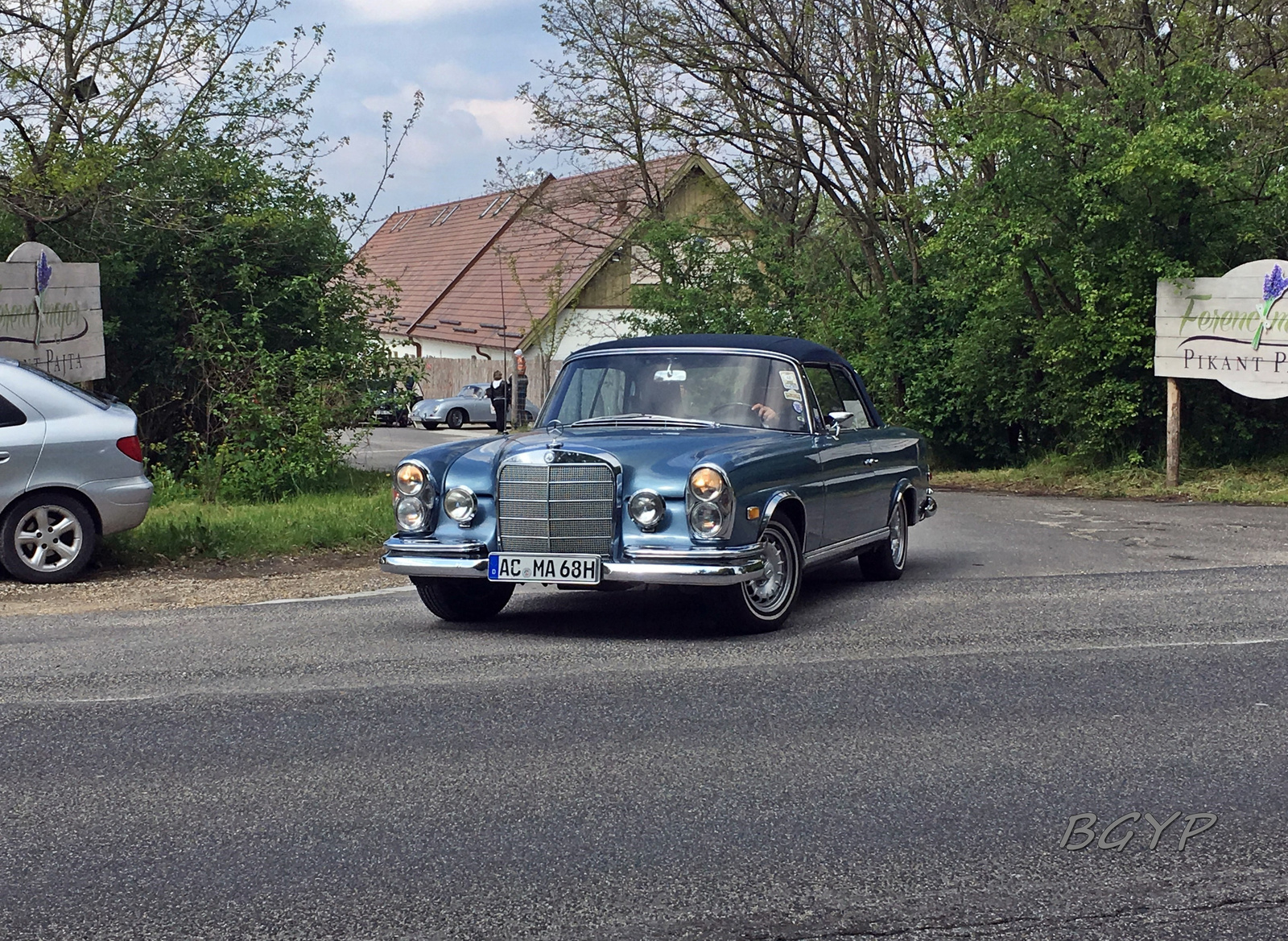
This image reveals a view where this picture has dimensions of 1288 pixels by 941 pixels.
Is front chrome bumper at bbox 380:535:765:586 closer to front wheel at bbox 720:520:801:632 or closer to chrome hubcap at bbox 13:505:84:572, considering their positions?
front wheel at bbox 720:520:801:632

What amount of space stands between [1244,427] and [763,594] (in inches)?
505

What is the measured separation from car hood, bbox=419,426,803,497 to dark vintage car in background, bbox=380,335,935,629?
0.01m

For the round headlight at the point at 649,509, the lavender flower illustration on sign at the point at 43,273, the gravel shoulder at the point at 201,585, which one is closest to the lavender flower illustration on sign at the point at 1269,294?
the gravel shoulder at the point at 201,585

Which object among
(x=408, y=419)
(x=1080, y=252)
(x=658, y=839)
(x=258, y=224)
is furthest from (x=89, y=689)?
(x=408, y=419)

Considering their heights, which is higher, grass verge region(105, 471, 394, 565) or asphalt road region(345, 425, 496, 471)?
asphalt road region(345, 425, 496, 471)

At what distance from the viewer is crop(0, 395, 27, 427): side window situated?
33.1 feet

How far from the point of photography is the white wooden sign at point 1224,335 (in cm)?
1781

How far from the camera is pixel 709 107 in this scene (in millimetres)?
23719

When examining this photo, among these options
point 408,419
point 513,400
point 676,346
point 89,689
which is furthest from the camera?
point 408,419

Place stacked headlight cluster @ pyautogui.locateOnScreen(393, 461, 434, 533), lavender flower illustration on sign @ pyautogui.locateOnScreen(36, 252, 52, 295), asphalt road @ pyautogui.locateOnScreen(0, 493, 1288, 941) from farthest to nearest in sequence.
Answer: lavender flower illustration on sign @ pyautogui.locateOnScreen(36, 252, 52, 295) < stacked headlight cluster @ pyautogui.locateOnScreen(393, 461, 434, 533) < asphalt road @ pyautogui.locateOnScreen(0, 493, 1288, 941)

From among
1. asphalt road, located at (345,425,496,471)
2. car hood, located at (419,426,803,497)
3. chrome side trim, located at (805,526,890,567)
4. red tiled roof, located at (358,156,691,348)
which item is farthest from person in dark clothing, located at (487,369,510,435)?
car hood, located at (419,426,803,497)

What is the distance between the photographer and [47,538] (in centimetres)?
1025

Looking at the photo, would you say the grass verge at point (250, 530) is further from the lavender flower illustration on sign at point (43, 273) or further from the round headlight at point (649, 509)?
the round headlight at point (649, 509)

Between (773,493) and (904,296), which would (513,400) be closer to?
(904,296)
